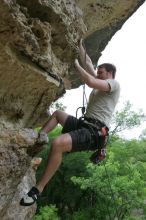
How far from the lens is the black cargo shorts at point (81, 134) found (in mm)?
6707

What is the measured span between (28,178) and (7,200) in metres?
1.67

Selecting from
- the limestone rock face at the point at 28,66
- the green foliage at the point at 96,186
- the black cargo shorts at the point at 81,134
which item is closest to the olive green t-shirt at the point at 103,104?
the black cargo shorts at the point at 81,134

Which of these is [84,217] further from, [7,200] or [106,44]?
[7,200]

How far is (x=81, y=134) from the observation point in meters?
6.77

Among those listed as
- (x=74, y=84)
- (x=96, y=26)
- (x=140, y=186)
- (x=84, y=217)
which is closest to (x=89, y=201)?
(x=84, y=217)

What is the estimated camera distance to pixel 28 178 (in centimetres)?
837

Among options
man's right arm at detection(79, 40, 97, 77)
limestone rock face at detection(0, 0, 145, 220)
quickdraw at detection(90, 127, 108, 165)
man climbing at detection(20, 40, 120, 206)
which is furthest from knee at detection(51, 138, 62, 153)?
man's right arm at detection(79, 40, 97, 77)

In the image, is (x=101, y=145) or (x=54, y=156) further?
(x=101, y=145)

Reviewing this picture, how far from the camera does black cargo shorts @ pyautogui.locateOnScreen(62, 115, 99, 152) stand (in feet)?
22.0

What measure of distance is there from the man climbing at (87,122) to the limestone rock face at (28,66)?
16.7 inches

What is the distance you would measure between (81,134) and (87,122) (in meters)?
0.38

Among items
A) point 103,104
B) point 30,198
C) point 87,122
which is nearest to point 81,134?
point 87,122

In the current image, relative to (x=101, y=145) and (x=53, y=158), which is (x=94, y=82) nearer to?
(x=101, y=145)

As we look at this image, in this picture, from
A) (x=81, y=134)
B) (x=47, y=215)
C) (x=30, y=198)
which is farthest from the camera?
(x=47, y=215)
